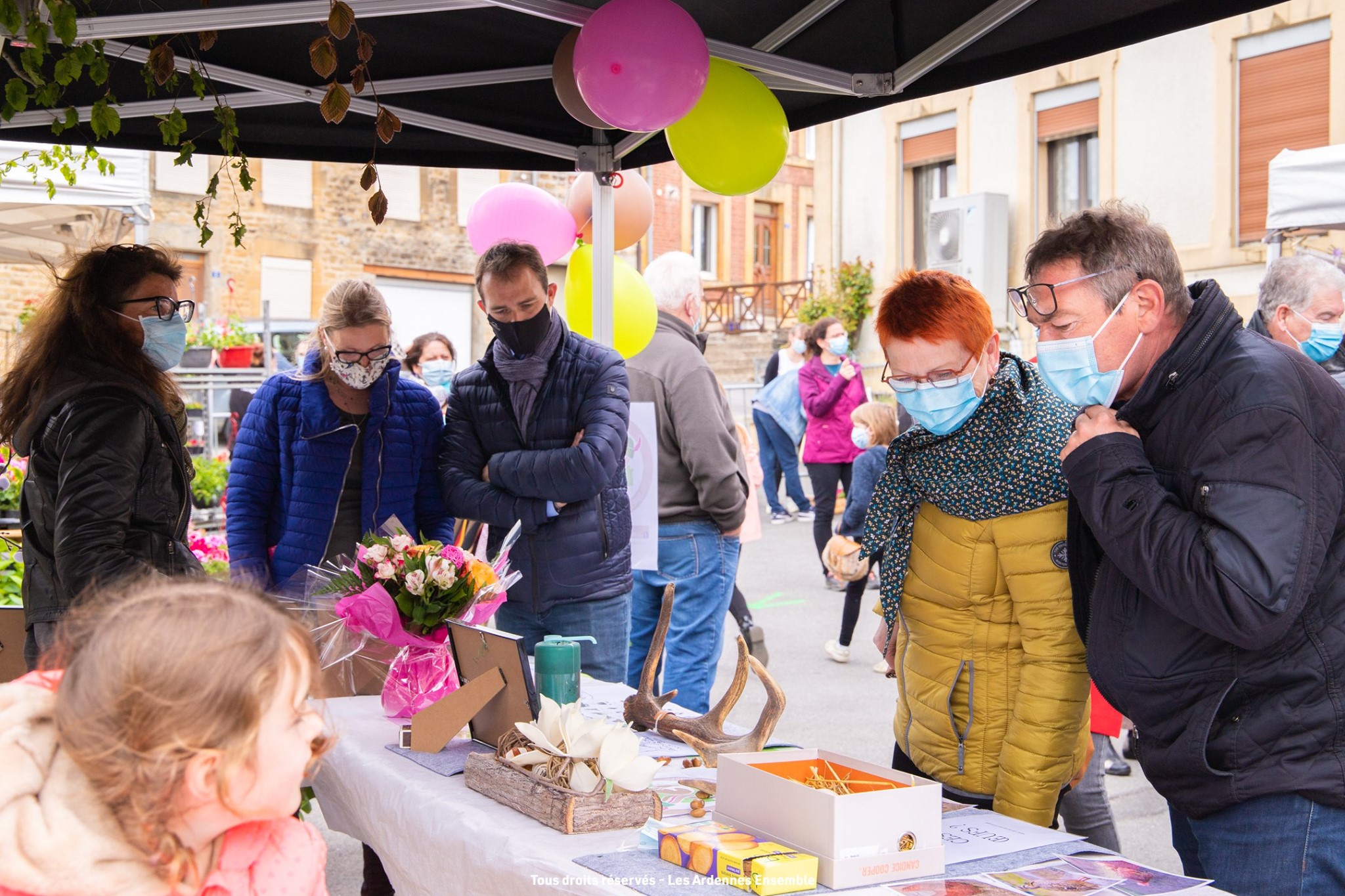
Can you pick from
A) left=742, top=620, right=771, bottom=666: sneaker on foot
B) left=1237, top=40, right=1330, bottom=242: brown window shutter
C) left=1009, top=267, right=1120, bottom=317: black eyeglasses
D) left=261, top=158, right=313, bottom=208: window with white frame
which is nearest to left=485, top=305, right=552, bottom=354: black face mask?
left=1009, top=267, right=1120, bottom=317: black eyeglasses

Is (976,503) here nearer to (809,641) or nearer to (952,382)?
(952,382)

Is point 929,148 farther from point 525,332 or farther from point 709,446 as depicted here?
point 525,332

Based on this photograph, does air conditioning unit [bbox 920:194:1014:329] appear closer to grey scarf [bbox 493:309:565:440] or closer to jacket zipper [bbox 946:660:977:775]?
grey scarf [bbox 493:309:565:440]

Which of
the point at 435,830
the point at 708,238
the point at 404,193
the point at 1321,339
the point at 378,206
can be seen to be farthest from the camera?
the point at 708,238

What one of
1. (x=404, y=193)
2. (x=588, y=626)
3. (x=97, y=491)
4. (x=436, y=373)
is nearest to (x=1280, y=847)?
(x=588, y=626)

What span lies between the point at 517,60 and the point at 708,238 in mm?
22724

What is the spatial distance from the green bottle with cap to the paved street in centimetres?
156

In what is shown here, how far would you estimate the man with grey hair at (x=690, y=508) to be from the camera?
4.22m

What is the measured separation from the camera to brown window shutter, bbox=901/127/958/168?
54.1ft

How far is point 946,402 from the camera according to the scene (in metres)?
2.26

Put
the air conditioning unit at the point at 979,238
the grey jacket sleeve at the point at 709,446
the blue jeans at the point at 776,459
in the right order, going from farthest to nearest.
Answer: the air conditioning unit at the point at 979,238
the blue jeans at the point at 776,459
the grey jacket sleeve at the point at 709,446

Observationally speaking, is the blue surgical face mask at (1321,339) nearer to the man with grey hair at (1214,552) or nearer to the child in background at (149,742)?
the man with grey hair at (1214,552)

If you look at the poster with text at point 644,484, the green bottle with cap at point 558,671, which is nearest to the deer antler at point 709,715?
the green bottle with cap at point 558,671

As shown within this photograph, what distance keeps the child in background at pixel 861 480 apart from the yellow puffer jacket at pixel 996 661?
362cm
